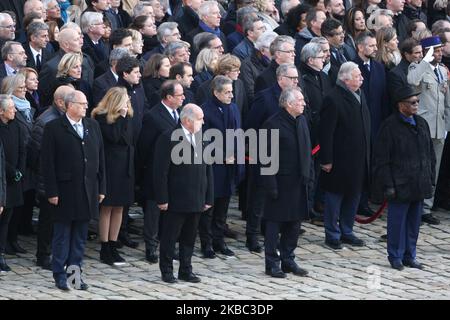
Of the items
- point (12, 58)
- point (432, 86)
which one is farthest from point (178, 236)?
point (432, 86)

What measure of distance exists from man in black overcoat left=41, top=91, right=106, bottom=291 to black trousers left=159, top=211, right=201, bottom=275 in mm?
732

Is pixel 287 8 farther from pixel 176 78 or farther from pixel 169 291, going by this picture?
pixel 169 291

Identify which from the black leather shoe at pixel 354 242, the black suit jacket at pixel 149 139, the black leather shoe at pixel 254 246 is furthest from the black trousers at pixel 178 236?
the black leather shoe at pixel 354 242

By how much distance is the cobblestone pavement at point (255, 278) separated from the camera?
14.4 metres

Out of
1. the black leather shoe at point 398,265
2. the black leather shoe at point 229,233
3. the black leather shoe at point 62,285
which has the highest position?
the black leather shoe at point 229,233

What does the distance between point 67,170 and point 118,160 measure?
3.48 ft

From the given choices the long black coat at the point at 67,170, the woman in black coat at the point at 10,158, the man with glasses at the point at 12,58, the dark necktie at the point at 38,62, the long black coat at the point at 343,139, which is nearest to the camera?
the long black coat at the point at 67,170

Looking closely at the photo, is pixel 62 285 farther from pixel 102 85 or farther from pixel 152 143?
pixel 102 85

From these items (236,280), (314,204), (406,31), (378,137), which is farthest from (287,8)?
(236,280)

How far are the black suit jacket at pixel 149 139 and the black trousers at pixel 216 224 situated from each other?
2.55 feet

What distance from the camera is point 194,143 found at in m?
14.7

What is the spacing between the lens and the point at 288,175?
15141 millimetres

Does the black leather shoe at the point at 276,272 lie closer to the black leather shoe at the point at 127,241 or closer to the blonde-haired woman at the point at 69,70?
the black leather shoe at the point at 127,241

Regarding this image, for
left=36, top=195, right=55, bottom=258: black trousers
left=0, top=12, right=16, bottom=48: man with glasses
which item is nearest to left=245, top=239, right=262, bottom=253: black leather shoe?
left=36, top=195, right=55, bottom=258: black trousers
